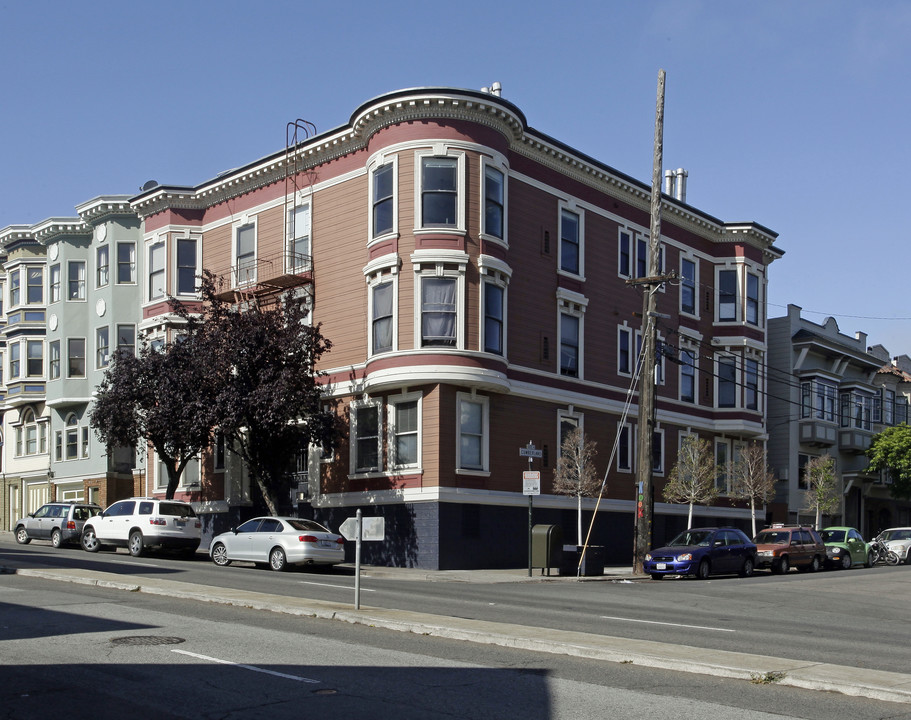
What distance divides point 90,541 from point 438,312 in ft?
41.8

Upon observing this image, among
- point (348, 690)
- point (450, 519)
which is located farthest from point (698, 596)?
point (348, 690)

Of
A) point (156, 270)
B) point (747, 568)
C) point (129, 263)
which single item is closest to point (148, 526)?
point (156, 270)

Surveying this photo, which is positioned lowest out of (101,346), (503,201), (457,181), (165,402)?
(165,402)

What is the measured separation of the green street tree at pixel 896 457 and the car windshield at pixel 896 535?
32.5 feet

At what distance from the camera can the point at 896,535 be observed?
147ft

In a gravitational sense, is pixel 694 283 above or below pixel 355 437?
above

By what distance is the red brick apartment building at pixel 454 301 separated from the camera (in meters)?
32.1

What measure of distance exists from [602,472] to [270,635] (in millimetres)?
25946

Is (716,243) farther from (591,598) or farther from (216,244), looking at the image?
(591,598)

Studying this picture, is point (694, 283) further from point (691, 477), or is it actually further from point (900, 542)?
point (900, 542)

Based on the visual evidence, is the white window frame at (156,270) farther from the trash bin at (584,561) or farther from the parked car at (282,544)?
the trash bin at (584,561)

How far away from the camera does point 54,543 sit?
35375 mm

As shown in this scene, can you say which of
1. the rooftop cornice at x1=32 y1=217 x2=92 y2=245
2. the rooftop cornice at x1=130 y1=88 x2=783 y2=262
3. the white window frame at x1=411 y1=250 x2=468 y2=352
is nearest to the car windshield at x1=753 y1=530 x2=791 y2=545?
the white window frame at x1=411 y1=250 x2=468 y2=352

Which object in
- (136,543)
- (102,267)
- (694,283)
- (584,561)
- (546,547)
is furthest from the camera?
(102,267)
